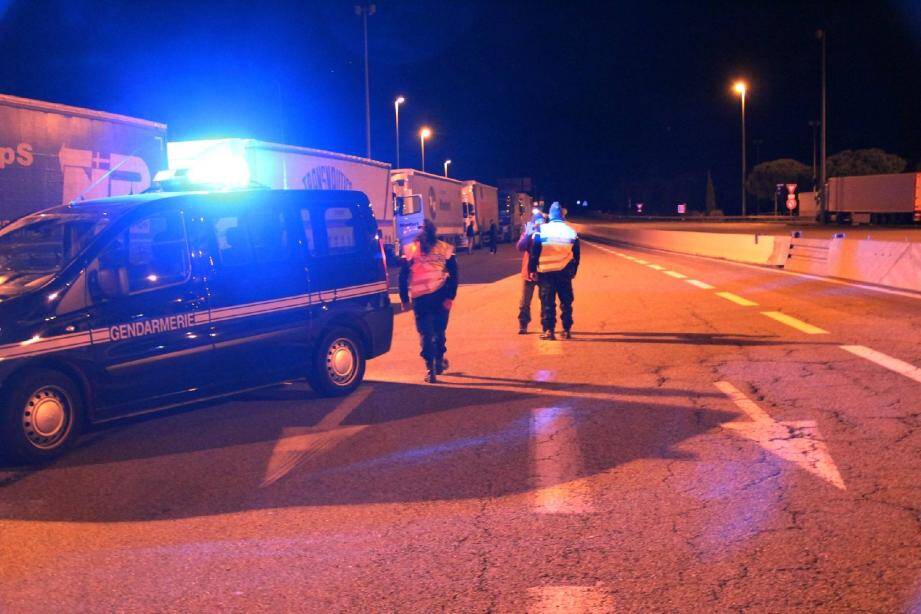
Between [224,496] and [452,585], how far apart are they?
2.09 m

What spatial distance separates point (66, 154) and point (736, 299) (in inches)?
436

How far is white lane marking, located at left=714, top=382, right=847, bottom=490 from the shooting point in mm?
6154

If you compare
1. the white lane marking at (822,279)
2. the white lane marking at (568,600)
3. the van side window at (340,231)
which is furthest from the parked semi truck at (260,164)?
the white lane marking at (568,600)

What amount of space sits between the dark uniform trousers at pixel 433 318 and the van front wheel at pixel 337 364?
71 centimetres

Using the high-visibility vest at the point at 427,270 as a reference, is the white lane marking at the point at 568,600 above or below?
below

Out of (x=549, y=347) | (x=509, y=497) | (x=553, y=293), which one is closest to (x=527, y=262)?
(x=553, y=293)

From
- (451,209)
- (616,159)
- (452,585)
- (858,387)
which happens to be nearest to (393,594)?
(452,585)

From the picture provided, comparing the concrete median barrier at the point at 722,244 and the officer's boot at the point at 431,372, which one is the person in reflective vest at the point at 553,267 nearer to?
the officer's boot at the point at 431,372

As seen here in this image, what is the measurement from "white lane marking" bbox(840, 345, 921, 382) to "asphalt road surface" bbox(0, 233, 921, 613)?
52 millimetres

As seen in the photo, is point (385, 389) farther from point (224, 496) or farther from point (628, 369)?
point (224, 496)

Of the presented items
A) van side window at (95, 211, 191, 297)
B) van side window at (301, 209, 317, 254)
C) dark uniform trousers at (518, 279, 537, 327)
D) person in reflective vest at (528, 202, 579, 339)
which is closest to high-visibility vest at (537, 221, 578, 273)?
person in reflective vest at (528, 202, 579, 339)

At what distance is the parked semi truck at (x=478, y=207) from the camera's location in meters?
47.8

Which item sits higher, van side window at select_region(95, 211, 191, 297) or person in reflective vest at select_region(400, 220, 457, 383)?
van side window at select_region(95, 211, 191, 297)

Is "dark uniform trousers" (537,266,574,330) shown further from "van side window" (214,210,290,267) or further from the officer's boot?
"van side window" (214,210,290,267)
